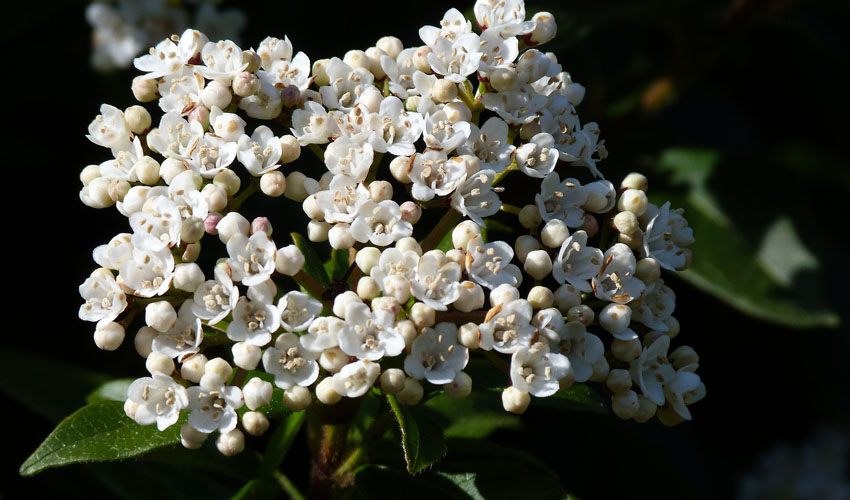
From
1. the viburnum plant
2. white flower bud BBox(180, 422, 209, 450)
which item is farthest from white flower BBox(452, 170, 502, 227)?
white flower bud BBox(180, 422, 209, 450)

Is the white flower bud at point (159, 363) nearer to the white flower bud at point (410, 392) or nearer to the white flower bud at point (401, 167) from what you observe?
the white flower bud at point (410, 392)

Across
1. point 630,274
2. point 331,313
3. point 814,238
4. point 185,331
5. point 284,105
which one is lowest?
point 814,238

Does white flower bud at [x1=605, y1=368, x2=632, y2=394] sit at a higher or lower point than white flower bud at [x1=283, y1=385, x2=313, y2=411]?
lower

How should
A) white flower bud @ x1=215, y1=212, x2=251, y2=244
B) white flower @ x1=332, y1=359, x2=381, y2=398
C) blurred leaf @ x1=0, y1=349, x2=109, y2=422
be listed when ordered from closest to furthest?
white flower @ x1=332, y1=359, x2=381, y2=398
white flower bud @ x1=215, y1=212, x2=251, y2=244
blurred leaf @ x1=0, y1=349, x2=109, y2=422

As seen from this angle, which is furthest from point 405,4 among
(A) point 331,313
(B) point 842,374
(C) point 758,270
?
(B) point 842,374

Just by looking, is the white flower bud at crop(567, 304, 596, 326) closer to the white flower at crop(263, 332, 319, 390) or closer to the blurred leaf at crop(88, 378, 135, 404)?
the white flower at crop(263, 332, 319, 390)

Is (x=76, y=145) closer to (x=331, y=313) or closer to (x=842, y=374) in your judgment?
(x=331, y=313)
